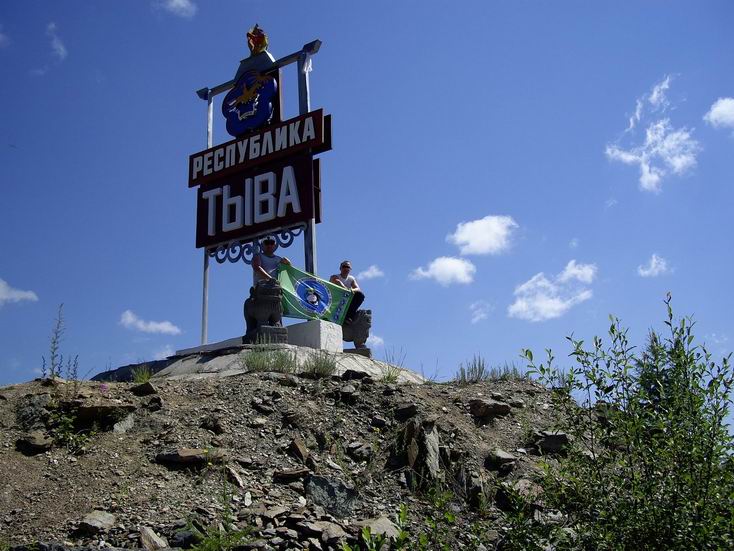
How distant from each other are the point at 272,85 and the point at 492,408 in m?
11.0

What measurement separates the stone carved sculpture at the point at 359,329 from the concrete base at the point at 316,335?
1.93 feet

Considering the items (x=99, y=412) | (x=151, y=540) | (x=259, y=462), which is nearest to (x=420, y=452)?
(x=259, y=462)

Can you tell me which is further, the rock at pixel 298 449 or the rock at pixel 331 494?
the rock at pixel 298 449

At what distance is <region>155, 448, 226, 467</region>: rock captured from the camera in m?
6.46

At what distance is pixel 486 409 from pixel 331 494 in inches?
113

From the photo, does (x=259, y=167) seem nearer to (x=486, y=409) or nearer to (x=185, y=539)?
(x=486, y=409)

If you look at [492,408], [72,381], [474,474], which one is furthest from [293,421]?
[72,381]

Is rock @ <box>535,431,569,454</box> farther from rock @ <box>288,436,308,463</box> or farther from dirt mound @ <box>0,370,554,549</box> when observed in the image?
rock @ <box>288,436,308,463</box>

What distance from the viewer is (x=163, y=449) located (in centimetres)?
670

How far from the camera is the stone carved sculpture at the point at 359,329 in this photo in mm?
12914

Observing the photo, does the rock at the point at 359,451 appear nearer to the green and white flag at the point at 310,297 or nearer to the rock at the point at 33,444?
the rock at the point at 33,444

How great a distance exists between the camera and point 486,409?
27.8 ft

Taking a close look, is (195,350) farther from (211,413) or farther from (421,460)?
(421,460)

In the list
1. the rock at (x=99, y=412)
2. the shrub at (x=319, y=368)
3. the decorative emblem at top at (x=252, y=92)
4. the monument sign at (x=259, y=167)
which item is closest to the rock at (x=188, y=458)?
the rock at (x=99, y=412)
